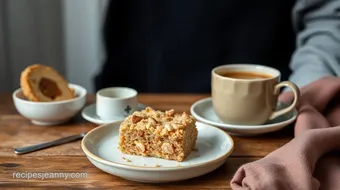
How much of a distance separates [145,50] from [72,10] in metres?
0.31

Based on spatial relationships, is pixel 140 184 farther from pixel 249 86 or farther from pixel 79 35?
pixel 79 35

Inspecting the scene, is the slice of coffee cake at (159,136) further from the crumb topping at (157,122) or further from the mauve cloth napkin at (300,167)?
the mauve cloth napkin at (300,167)

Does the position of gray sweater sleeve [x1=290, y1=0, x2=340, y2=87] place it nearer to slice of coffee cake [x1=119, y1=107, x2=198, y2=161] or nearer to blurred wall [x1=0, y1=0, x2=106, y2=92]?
slice of coffee cake [x1=119, y1=107, x2=198, y2=161]

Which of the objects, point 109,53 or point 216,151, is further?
point 109,53

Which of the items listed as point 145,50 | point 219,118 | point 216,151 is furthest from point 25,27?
point 216,151

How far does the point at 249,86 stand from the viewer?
93 centimetres

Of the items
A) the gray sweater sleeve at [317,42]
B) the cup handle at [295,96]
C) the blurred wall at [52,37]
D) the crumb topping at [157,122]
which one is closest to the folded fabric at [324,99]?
the cup handle at [295,96]

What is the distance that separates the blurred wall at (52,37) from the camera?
155 cm

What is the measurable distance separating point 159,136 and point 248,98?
8.7 inches

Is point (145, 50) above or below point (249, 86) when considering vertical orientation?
below

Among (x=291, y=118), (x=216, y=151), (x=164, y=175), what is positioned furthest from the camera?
(x=291, y=118)

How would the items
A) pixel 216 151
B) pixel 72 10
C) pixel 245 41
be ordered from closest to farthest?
pixel 216 151, pixel 245 41, pixel 72 10

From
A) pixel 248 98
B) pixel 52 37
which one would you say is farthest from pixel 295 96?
pixel 52 37

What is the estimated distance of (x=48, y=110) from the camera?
965mm
